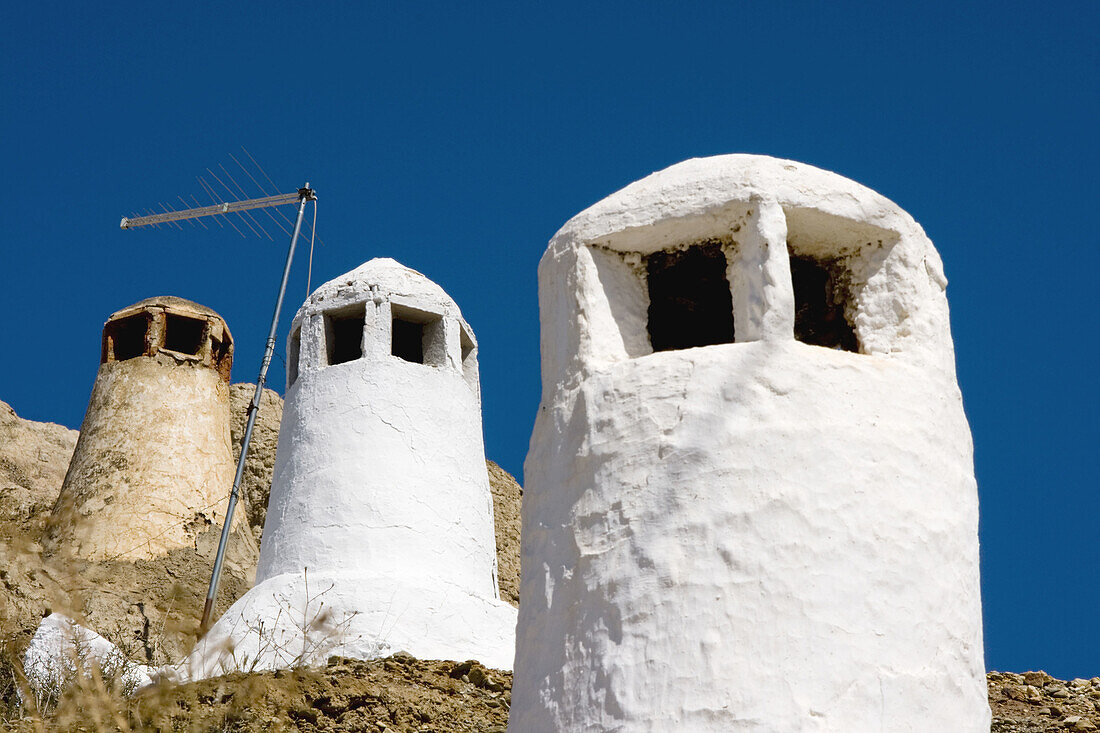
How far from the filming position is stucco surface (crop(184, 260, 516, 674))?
10.6m

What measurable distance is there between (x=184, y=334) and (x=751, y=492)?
15.8 meters

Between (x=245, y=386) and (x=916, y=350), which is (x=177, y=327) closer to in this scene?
(x=245, y=386)

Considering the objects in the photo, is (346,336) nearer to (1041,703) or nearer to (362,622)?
(362,622)

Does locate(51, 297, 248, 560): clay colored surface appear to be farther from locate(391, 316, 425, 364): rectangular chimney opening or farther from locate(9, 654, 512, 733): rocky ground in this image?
locate(9, 654, 512, 733): rocky ground

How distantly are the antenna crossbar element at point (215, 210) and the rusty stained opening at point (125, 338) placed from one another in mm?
1447

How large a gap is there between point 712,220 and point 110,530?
41.5ft

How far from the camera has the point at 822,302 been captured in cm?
619

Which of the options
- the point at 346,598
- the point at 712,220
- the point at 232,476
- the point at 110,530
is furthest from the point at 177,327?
the point at 712,220

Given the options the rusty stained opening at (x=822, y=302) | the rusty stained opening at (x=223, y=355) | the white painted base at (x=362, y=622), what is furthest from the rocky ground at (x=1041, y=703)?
the rusty stained opening at (x=223, y=355)

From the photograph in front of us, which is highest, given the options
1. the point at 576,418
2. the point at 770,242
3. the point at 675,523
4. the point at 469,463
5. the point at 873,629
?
the point at 469,463

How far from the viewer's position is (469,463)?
12172 millimetres

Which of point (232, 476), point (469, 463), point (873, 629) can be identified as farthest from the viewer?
point (232, 476)

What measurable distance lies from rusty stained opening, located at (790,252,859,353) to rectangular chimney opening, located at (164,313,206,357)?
1423 centimetres

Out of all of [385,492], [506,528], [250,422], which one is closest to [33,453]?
[506,528]
